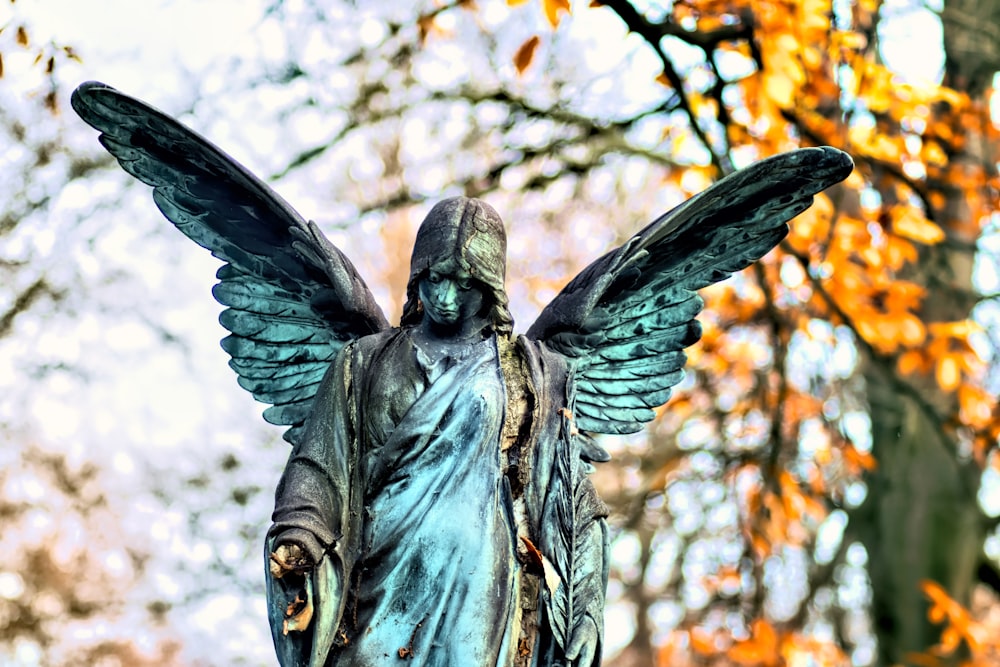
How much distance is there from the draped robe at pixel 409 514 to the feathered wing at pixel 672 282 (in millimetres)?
558

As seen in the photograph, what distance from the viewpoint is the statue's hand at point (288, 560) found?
3779mm

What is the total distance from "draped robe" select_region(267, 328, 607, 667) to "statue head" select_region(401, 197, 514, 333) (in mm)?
132

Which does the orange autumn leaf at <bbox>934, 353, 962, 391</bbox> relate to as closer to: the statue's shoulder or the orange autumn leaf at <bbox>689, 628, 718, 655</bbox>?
the orange autumn leaf at <bbox>689, 628, 718, 655</bbox>

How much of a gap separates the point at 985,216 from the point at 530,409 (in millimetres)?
7074

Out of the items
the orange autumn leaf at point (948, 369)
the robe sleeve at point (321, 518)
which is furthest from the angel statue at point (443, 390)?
the orange autumn leaf at point (948, 369)

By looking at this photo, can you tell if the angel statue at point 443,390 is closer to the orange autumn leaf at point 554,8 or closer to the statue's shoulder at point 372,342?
the statue's shoulder at point 372,342

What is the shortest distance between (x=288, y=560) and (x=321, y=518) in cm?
19

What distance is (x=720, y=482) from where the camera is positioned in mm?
11984

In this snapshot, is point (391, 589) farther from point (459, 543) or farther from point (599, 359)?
point (599, 359)

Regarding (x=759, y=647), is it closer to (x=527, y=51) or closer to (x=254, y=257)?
(x=527, y=51)

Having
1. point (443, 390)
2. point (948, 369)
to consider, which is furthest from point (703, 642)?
point (443, 390)

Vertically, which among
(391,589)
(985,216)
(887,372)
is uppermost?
(985,216)

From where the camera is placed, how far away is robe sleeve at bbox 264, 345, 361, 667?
3.83m

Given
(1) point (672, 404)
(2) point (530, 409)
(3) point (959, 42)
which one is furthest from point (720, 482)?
(2) point (530, 409)
